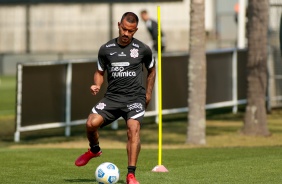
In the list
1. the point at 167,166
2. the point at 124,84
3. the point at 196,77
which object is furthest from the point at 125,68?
the point at 196,77

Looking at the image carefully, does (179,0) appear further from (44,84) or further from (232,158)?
(232,158)

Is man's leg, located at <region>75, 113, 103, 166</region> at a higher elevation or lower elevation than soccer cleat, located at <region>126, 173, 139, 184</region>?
higher

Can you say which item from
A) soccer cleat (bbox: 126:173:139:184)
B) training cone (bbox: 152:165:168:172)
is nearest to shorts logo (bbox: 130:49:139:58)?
soccer cleat (bbox: 126:173:139:184)

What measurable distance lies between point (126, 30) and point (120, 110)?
3.27 ft

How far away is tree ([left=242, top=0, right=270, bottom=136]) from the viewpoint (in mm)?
21219

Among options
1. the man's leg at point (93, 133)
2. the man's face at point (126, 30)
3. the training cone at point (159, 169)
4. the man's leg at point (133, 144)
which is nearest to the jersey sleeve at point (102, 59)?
the man's face at point (126, 30)

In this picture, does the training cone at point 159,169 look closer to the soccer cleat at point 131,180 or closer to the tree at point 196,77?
the soccer cleat at point 131,180

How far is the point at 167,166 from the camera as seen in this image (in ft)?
50.1

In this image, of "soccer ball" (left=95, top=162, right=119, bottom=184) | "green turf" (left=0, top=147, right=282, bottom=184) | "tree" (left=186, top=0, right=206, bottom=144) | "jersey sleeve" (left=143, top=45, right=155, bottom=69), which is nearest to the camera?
"soccer ball" (left=95, top=162, right=119, bottom=184)

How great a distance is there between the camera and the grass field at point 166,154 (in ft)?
45.2

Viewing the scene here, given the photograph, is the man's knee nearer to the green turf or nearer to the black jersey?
the black jersey

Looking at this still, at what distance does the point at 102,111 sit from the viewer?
13.1 meters

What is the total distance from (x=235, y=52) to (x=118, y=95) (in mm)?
13259

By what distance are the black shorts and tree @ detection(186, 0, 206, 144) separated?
6515 mm
